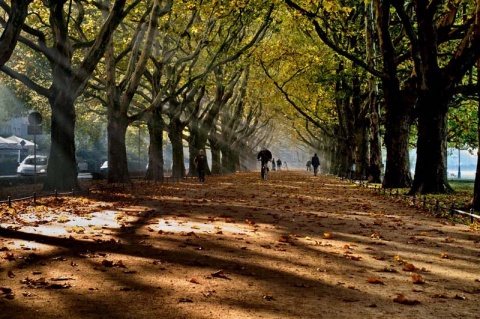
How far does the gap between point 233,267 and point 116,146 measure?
20818mm

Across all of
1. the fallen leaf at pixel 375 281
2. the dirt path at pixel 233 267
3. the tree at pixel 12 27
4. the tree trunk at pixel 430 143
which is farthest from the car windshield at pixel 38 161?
the fallen leaf at pixel 375 281

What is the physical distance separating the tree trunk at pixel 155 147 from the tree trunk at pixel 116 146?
14.8 feet

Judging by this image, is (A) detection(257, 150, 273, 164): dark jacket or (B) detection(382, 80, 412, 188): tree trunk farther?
(A) detection(257, 150, 273, 164): dark jacket

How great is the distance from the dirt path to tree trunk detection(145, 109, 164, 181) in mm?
19092

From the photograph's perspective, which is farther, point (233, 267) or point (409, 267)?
point (409, 267)

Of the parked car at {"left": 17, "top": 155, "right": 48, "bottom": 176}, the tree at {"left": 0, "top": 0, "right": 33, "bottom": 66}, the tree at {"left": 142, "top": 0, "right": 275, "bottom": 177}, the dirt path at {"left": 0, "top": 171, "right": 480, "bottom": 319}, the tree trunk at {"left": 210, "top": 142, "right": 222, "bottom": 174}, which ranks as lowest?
the dirt path at {"left": 0, "top": 171, "right": 480, "bottom": 319}

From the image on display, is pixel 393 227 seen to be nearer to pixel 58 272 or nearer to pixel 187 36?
pixel 58 272

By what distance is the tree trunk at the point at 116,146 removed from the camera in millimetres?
26922

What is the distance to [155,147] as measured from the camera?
109 feet

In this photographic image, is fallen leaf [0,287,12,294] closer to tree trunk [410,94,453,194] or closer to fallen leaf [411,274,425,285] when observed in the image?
fallen leaf [411,274,425,285]

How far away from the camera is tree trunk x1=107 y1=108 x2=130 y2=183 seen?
1060 inches

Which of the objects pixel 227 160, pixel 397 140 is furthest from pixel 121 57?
pixel 227 160

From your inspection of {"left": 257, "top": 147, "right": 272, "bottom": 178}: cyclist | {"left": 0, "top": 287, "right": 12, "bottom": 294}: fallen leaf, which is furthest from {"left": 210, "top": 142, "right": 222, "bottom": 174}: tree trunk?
{"left": 0, "top": 287, "right": 12, "bottom": 294}: fallen leaf

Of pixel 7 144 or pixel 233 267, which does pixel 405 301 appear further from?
pixel 7 144
